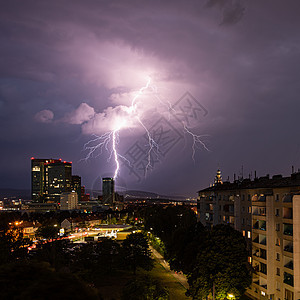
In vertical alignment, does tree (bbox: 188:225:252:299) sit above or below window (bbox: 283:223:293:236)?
below

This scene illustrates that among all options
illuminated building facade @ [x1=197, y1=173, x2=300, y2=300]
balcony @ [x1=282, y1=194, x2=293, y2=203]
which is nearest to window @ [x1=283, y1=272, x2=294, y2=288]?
illuminated building facade @ [x1=197, y1=173, x2=300, y2=300]

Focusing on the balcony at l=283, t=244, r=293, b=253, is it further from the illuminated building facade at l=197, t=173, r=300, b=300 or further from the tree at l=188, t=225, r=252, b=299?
the tree at l=188, t=225, r=252, b=299

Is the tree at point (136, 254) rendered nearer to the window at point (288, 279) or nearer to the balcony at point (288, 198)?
the window at point (288, 279)

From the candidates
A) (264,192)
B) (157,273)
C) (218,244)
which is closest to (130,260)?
(157,273)

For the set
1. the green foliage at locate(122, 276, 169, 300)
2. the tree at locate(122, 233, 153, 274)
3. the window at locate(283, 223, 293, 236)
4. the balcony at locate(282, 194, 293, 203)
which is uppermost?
the balcony at locate(282, 194, 293, 203)

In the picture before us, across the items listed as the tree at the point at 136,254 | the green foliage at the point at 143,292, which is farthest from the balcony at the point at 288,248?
the tree at the point at 136,254

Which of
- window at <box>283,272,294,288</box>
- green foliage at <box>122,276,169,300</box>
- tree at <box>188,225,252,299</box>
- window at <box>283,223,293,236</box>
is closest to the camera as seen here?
green foliage at <box>122,276,169,300</box>

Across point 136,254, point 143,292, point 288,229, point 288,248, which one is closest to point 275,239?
point 288,248

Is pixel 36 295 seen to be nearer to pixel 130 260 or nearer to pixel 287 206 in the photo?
pixel 287 206
